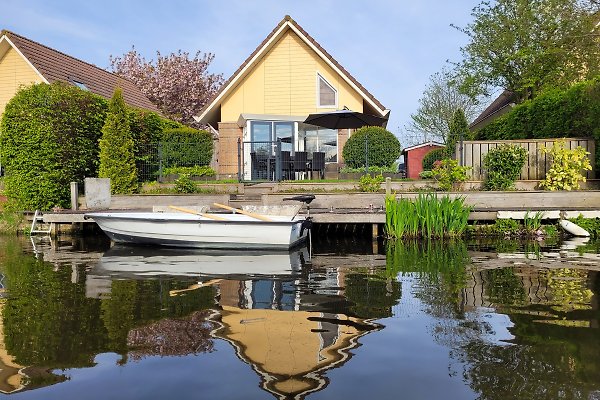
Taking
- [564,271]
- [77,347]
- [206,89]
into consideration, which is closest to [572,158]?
[564,271]

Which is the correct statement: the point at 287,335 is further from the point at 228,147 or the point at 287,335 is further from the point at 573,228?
the point at 228,147

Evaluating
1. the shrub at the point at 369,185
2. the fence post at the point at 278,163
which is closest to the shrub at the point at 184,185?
the fence post at the point at 278,163

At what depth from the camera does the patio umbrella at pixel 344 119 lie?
59.6ft

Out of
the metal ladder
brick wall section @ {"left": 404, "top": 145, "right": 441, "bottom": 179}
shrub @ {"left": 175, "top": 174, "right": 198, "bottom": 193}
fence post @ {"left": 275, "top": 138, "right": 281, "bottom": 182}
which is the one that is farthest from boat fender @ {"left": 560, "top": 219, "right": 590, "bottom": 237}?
brick wall section @ {"left": 404, "top": 145, "right": 441, "bottom": 179}

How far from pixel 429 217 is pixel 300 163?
21.3 ft

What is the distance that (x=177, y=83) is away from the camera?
4044 cm

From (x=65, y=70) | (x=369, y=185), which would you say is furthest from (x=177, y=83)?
(x=369, y=185)

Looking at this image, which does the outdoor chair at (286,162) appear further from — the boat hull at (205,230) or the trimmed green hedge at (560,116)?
the trimmed green hedge at (560,116)

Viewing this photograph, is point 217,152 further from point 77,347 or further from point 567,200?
point 77,347

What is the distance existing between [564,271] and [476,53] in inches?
903

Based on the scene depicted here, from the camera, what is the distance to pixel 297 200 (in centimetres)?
1354

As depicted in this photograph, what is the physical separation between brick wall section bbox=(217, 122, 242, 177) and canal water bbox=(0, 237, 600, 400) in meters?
12.0

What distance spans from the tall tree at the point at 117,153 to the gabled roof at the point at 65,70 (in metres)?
6.33

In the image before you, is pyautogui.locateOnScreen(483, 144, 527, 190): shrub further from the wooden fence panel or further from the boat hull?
the boat hull
